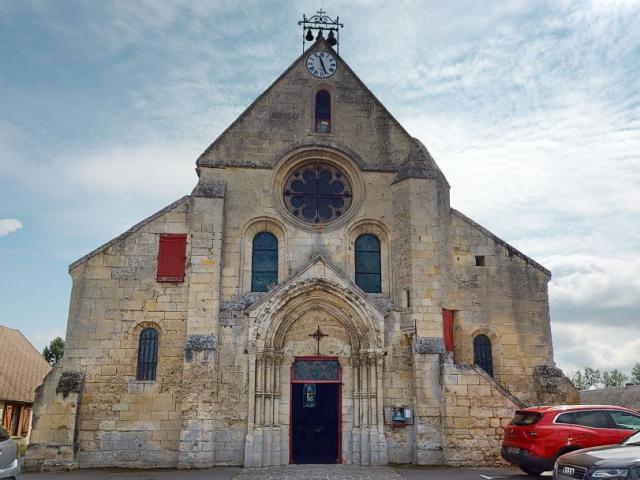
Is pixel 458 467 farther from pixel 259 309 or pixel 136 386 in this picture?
pixel 136 386

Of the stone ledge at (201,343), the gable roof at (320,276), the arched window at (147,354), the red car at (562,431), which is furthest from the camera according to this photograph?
the gable roof at (320,276)

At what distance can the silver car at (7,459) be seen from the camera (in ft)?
31.5

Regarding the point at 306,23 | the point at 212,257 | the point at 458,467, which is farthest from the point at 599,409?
the point at 306,23

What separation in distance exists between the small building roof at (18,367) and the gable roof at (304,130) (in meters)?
15.5

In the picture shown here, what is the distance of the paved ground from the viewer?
41.3ft

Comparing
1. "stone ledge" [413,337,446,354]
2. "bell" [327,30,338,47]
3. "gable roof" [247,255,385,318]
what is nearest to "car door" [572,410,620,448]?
"stone ledge" [413,337,446,354]

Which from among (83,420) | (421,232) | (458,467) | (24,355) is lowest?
(458,467)

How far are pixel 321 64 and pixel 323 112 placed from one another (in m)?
1.55

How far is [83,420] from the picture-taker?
14.7m

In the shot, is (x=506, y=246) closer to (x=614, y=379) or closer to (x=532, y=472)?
(x=532, y=472)

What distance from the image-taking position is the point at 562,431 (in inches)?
441

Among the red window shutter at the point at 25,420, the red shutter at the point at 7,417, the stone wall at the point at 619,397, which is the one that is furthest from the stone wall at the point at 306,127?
the stone wall at the point at 619,397

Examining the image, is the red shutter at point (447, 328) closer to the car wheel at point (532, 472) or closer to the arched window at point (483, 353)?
the arched window at point (483, 353)

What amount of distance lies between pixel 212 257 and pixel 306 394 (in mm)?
7001
